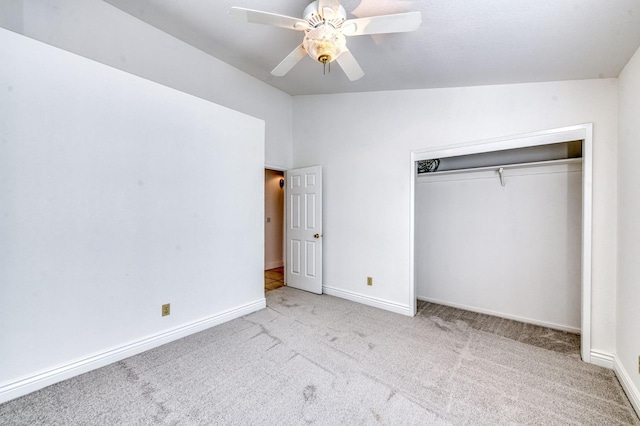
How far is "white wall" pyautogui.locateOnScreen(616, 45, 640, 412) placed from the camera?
68.8 inches

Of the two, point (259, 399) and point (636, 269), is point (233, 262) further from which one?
point (636, 269)

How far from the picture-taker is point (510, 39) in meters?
1.90

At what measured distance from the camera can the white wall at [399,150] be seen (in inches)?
84.7

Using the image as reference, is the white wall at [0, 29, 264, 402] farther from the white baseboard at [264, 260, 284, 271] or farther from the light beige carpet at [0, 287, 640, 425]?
the white baseboard at [264, 260, 284, 271]

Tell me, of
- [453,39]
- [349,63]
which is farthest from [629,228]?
[349,63]

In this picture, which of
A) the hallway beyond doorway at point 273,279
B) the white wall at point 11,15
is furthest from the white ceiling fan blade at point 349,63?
the hallway beyond doorway at point 273,279

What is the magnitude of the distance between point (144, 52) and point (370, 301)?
399cm

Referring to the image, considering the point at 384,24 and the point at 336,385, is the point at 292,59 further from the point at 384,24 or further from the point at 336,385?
the point at 336,385

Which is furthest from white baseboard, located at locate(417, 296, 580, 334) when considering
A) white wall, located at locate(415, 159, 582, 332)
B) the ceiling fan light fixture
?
the ceiling fan light fixture

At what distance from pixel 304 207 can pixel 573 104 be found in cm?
322

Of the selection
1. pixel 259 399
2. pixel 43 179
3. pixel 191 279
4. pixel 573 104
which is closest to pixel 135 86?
pixel 43 179

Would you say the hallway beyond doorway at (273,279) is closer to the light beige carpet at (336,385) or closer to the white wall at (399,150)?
the white wall at (399,150)

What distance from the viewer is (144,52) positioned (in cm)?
290

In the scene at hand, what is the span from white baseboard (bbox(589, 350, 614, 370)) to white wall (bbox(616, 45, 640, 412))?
104 millimetres
